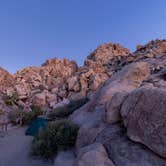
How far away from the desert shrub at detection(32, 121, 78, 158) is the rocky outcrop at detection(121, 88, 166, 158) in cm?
277

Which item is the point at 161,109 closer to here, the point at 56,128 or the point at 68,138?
the point at 68,138

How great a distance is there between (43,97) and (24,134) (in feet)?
19.4

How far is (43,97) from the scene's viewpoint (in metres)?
15.7

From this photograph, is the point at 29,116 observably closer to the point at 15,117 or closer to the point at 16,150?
the point at 15,117

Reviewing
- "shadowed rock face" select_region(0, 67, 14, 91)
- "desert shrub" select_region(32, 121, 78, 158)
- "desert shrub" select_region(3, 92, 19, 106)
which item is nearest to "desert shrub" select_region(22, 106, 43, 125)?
"desert shrub" select_region(3, 92, 19, 106)

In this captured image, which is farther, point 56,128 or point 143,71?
point 143,71

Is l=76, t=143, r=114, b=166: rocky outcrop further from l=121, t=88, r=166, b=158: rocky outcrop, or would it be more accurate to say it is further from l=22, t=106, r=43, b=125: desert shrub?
l=22, t=106, r=43, b=125: desert shrub

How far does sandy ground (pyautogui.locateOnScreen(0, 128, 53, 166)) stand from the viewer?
686cm

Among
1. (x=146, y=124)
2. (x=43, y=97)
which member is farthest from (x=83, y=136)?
(x=43, y=97)

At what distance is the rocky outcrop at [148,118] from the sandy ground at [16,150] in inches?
133

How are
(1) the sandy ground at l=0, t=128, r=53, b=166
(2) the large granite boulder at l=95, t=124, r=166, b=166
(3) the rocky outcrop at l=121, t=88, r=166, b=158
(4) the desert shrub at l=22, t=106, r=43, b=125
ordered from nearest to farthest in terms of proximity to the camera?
(3) the rocky outcrop at l=121, t=88, r=166, b=158, (2) the large granite boulder at l=95, t=124, r=166, b=166, (1) the sandy ground at l=0, t=128, r=53, b=166, (4) the desert shrub at l=22, t=106, r=43, b=125

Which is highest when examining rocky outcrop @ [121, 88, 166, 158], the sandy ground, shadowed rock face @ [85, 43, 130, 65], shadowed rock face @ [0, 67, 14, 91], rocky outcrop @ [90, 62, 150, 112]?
shadowed rock face @ [85, 43, 130, 65]

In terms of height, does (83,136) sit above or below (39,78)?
below

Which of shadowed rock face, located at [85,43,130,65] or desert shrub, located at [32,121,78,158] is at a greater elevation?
shadowed rock face, located at [85,43,130,65]
